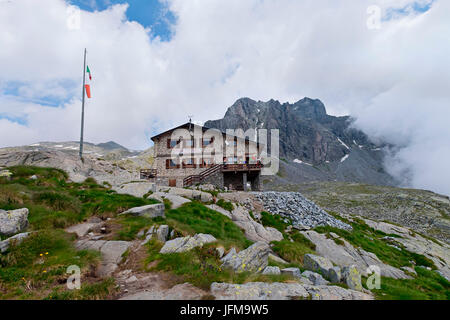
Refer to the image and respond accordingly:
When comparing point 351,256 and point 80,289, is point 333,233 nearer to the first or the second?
point 351,256

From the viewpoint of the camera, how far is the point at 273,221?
20047 mm

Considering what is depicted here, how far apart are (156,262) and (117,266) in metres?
1.47

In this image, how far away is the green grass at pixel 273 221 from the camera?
19469 millimetres

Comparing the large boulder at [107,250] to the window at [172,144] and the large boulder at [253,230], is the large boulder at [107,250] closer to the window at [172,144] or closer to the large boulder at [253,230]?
the large boulder at [253,230]

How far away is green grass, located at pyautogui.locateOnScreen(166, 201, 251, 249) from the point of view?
11.9 metres

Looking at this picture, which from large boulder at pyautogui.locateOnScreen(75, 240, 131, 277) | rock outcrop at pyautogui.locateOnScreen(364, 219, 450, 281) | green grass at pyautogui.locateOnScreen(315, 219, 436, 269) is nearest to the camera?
large boulder at pyautogui.locateOnScreen(75, 240, 131, 277)

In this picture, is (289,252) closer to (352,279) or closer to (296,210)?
(352,279)

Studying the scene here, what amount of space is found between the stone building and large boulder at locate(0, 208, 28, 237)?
24.0m

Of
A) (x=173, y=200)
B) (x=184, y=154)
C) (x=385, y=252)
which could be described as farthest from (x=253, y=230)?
(x=184, y=154)

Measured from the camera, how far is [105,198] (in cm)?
1420

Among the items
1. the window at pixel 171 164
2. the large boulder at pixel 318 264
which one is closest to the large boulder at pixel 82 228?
the large boulder at pixel 318 264

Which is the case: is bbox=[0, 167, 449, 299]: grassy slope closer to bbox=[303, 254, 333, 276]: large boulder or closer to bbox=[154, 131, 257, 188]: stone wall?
bbox=[303, 254, 333, 276]: large boulder

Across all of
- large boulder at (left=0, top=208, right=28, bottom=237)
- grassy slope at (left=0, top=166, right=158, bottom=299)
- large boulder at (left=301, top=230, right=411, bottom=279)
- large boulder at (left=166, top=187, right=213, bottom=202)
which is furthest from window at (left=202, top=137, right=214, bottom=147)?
large boulder at (left=0, top=208, right=28, bottom=237)
